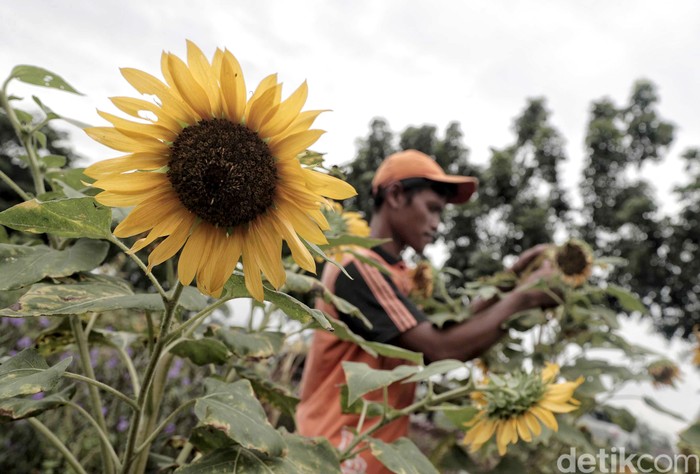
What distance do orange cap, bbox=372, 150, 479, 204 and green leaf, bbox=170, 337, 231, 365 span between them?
1061 millimetres

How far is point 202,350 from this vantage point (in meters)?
0.67

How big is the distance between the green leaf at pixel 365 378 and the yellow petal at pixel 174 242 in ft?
0.94

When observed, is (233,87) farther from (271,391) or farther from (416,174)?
(416,174)

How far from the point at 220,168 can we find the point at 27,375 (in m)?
0.27

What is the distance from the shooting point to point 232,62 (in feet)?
1.53

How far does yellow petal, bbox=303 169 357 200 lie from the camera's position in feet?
1.58

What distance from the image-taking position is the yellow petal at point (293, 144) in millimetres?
475

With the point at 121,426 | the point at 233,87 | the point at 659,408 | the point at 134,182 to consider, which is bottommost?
the point at 121,426

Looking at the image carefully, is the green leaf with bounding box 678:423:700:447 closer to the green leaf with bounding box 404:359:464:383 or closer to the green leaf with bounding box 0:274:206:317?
the green leaf with bounding box 404:359:464:383

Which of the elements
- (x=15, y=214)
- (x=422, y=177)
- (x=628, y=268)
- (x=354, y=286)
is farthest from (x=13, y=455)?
(x=628, y=268)

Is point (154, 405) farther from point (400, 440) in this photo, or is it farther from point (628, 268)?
point (628, 268)

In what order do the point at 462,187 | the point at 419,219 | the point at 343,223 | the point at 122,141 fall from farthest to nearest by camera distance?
the point at 462,187
the point at 419,219
the point at 343,223
the point at 122,141

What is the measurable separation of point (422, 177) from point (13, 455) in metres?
2.11

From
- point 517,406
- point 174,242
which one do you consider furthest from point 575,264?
point 174,242
